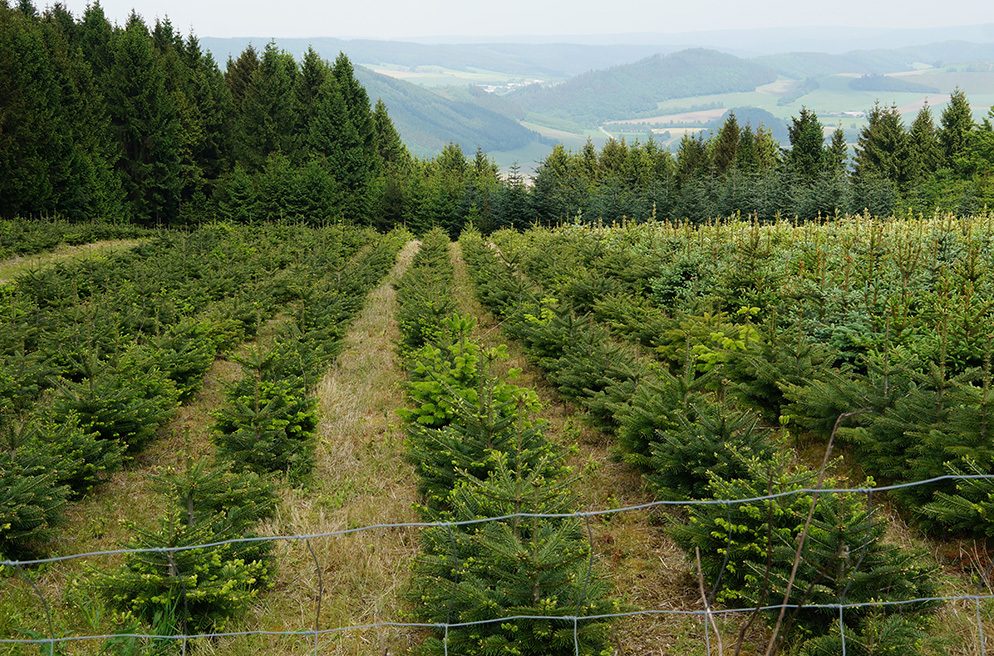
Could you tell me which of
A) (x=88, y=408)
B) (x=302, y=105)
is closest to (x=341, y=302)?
(x=88, y=408)

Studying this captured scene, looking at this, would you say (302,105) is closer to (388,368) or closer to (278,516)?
(388,368)

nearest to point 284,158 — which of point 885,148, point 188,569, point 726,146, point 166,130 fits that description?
point 166,130

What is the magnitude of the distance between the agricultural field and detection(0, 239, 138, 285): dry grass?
7.26m

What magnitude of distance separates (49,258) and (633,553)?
20.3 meters

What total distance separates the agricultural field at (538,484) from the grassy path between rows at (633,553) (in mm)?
24

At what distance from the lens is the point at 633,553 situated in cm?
447

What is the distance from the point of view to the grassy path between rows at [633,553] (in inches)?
141

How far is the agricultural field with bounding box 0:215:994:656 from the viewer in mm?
3156

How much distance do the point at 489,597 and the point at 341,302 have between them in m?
8.55

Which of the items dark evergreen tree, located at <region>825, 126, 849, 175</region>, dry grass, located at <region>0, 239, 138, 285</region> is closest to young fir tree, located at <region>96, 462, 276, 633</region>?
dry grass, located at <region>0, 239, 138, 285</region>

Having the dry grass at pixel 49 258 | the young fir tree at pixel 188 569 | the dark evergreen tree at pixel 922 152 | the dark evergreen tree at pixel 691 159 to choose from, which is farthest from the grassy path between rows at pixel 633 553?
the dark evergreen tree at pixel 922 152

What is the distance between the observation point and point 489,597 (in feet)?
10.2

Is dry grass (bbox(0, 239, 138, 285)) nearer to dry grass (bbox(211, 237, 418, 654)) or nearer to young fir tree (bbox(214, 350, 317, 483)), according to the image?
young fir tree (bbox(214, 350, 317, 483))

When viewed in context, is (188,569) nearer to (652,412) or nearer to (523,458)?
(523,458)
